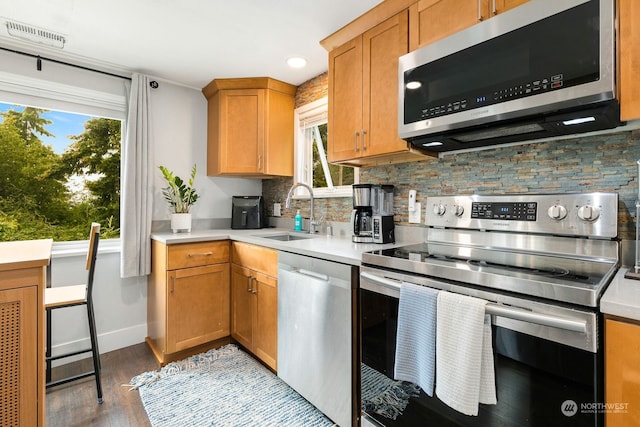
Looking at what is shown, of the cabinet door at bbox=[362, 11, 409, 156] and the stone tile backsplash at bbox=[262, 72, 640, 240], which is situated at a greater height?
the cabinet door at bbox=[362, 11, 409, 156]

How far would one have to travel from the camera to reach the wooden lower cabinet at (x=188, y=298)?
2242 millimetres

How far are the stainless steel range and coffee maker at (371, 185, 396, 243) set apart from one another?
0.25m

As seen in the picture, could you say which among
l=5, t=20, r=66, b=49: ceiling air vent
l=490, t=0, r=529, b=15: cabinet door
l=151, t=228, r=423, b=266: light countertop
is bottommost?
l=151, t=228, r=423, b=266: light countertop

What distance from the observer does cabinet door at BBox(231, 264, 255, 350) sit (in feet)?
7.39

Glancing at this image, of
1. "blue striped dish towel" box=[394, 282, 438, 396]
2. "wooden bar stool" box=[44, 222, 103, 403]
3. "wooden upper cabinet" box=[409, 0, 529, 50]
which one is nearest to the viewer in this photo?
"blue striped dish towel" box=[394, 282, 438, 396]

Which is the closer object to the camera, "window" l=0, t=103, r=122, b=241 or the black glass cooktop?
the black glass cooktop

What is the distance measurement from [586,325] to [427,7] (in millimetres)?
1540

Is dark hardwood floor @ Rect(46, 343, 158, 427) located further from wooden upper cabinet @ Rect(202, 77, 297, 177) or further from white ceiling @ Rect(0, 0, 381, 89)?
white ceiling @ Rect(0, 0, 381, 89)

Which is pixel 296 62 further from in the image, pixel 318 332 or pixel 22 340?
pixel 22 340

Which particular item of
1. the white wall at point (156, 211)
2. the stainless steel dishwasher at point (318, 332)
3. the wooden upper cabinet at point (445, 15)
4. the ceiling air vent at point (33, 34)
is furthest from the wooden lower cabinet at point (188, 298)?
the wooden upper cabinet at point (445, 15)

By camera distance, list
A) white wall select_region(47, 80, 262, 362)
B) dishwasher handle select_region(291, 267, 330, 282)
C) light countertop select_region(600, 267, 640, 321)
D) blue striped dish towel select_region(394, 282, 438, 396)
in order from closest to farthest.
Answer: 1. light countertop select_region(600, 267, 640, 321)
2. blue striped dish towel select_region(394, 282, 438, 396)
3. dishwasher handle select_region(291, 267, 330, 282)
4. white wall select_region(47, 80, 262, 362)

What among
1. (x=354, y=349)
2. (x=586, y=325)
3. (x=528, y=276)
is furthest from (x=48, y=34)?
(x=586, y=325)

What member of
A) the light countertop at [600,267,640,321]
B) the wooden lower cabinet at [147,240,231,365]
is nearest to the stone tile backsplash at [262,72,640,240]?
the light countertop at [600,267,640,321]

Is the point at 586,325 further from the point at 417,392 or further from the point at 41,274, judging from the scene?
the point at 41,274
